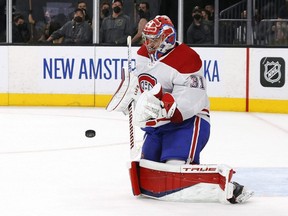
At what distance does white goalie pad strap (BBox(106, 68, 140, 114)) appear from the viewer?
A: 18.1 feet

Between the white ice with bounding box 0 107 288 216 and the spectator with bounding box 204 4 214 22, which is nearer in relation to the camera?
the white ice with bounding box 0 107 288 216

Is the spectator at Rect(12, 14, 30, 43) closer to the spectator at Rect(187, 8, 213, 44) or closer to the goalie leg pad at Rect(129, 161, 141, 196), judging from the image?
the spectator at Rect(187, 8, 213, 44)

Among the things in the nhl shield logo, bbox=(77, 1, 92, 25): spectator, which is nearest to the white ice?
the nhl shield logo

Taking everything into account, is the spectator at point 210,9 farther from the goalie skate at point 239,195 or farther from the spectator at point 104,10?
the goalie skate at point 239,195

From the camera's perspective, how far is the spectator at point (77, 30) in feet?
40.5

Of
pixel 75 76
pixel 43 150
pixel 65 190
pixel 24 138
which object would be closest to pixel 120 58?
pixel 75 76

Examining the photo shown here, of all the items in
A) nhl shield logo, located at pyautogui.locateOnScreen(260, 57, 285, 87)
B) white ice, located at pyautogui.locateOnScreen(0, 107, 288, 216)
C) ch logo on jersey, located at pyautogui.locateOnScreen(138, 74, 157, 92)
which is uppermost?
ch logo on jersey, located at pyautogui.locateOnScreen(138, 74, 157, 92)

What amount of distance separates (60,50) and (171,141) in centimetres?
713

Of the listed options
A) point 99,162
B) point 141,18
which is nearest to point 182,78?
point 99,162

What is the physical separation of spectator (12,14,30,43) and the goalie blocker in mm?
7348

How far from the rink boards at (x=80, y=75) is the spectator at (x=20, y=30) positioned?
13 cm

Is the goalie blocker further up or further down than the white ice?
further up

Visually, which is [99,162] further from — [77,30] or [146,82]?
[77,30]

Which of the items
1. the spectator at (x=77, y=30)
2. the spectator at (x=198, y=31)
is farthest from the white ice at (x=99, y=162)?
the spectator at (x=77, y=30)
